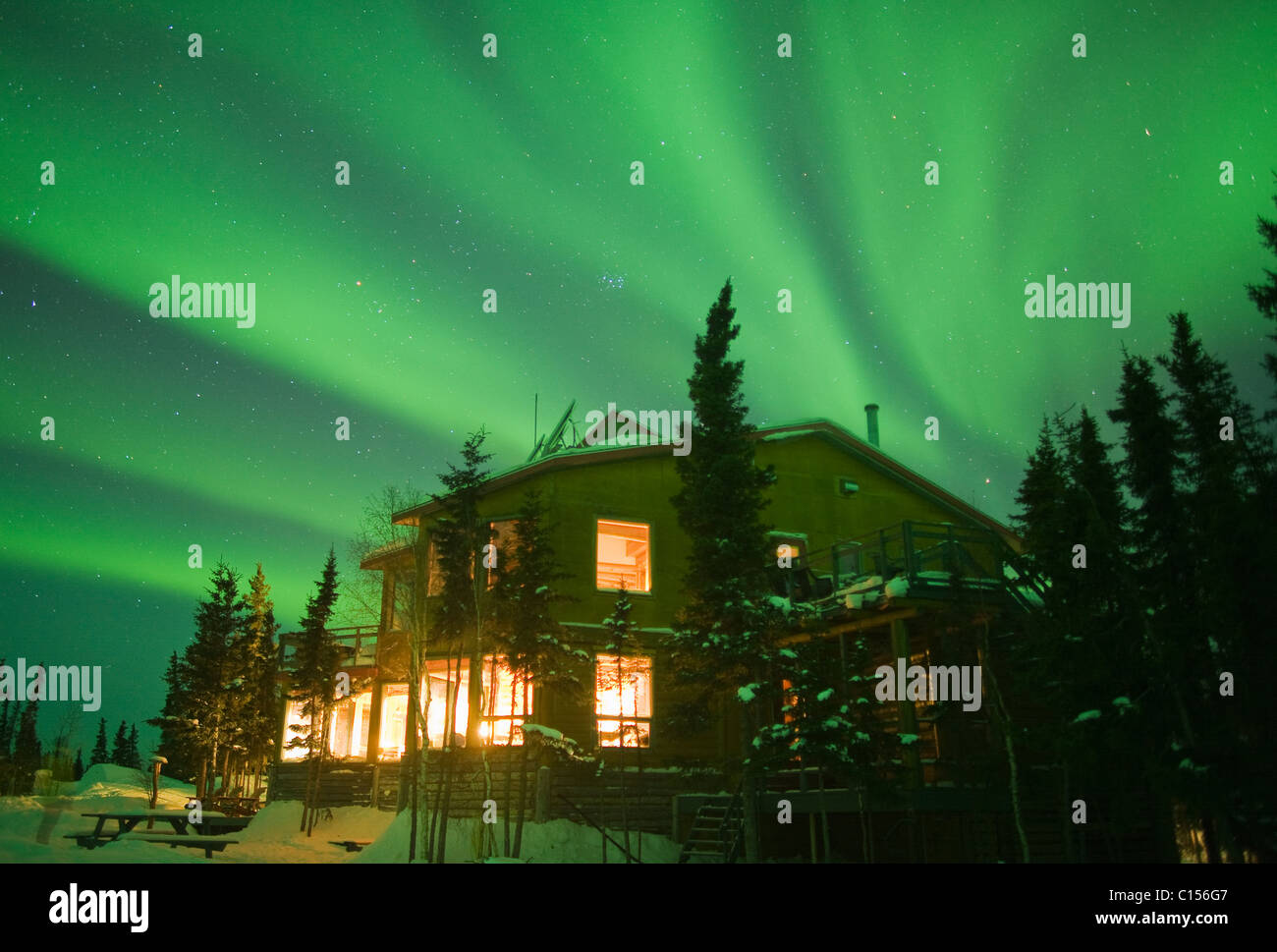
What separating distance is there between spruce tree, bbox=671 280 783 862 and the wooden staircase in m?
1.76

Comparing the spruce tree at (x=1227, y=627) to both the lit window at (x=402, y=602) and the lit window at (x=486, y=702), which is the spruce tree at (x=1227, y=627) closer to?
the lit window at (x=486, y=702)

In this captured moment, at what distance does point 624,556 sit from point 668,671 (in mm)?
5806

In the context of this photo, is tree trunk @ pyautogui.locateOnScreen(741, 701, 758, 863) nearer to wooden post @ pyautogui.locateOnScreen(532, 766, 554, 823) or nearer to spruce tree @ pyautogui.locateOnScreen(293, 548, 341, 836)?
wooden post @ pyautogui.locateOnScreen(532, 766, 554, 823)

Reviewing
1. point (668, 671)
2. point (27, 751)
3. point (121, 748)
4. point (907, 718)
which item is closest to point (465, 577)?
point (668, 671)

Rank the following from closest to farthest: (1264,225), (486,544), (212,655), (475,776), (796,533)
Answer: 1. (1264,225)
2. (486,544)
3. (475,776)
4. (796,533)
5. (212,655)

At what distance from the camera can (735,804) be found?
20.2 m

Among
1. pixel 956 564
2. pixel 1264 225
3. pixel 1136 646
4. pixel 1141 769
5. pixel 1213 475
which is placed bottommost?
pixel 1141 769

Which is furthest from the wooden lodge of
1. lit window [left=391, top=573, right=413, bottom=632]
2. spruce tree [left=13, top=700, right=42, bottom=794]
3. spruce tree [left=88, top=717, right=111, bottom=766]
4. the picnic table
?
spruce tree [left=88, top=717, right=111, bottom=766]

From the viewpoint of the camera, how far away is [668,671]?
64.3 feet

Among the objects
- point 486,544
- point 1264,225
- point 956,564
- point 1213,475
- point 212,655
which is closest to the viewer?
point 1213,475

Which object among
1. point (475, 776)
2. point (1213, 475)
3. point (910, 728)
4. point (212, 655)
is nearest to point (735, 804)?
point (910, 728)

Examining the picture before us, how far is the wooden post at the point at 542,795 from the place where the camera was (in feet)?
67.6
